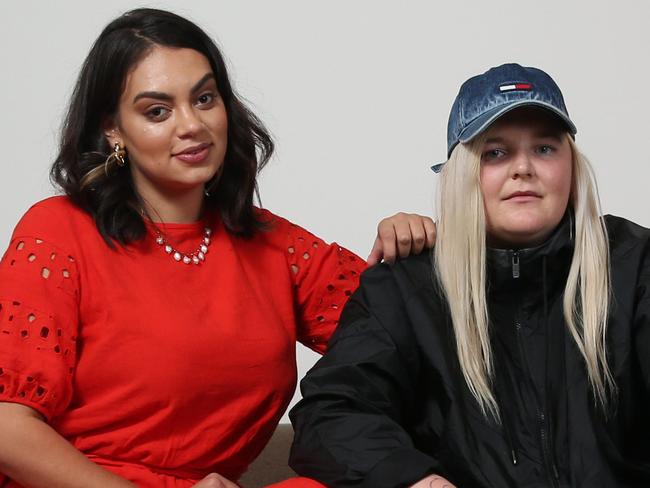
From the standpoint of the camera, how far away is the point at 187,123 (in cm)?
230

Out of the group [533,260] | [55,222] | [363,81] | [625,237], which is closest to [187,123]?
[55,222]

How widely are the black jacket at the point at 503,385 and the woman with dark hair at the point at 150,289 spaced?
0.16 m

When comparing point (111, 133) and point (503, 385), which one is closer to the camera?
point (503, 385)

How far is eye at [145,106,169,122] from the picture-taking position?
232 cm

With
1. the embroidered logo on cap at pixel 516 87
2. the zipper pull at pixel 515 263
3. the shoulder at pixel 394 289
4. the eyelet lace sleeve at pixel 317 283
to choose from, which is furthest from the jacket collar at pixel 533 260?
the eyelet lace sleeve at pixel 317 283

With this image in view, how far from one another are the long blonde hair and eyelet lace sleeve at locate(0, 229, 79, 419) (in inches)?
25.0

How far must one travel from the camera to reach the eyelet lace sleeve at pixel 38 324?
212 cm

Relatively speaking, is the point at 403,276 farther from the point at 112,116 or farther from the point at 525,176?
the point at 112,116

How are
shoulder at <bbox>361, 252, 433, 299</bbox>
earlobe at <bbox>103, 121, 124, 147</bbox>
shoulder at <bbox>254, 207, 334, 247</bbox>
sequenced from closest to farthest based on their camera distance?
1. shoulder at <bbox>361, 252, 433, 299</bbox>
2. earlobe at <bbox>103, 121, 124, 147</bbox>
3. shoulder at <bbox>254, 207, 334, 247</bbox>

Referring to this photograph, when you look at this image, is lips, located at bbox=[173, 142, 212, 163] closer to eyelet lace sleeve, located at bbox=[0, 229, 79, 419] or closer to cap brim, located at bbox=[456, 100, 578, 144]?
eyelet lace sleeve, located at bbox=[0, 229, 79, 419]

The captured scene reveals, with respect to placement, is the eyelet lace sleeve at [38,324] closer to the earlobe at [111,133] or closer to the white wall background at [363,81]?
the earlobe at [111,133]

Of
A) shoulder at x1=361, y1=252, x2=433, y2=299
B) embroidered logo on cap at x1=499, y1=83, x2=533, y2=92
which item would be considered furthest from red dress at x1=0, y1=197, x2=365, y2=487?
Answer: embroidered logo on cap at x1=499, y1=83, x2=533, y2=92

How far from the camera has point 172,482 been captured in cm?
227

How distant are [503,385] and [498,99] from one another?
1.58ft
